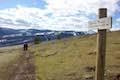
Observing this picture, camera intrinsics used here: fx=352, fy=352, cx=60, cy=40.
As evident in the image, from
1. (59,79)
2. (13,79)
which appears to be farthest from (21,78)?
(59,79)

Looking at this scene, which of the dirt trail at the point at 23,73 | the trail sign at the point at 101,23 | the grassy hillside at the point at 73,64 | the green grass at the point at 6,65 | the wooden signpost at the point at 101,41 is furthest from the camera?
the green grass at the point at 6,65

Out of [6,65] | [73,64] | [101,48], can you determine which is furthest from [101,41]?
[6,65]

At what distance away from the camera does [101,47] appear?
10.4 metres

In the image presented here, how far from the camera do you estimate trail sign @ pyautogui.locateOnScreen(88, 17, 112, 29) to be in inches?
396

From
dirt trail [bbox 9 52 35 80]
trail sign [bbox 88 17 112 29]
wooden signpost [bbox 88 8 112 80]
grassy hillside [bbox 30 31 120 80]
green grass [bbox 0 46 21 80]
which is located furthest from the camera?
green grass [bbox 0 46 21 80]

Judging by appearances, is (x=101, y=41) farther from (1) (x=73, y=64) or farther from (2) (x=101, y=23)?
(1) (x=73, y=64)

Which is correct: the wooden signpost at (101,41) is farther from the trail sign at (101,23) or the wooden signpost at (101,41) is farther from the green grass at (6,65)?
the green grass at (6,65)

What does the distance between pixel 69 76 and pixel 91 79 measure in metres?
2.84

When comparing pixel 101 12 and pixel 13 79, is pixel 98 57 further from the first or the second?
pixel 13 79

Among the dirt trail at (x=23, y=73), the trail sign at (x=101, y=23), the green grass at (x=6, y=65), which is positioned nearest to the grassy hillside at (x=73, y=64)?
the dirt trail at (x=23, y=73)

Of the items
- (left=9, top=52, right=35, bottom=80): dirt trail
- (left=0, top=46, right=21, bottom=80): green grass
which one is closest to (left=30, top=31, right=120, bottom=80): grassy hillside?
(left=9, top=52, right=35, bottom=80): dirt trail

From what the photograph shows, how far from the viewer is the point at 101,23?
10344 mm

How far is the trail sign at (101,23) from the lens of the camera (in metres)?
10.0

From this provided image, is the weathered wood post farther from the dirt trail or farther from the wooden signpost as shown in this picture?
the dirt trail
